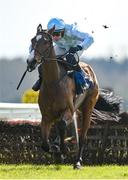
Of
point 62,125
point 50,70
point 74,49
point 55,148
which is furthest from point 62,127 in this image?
point 74,49

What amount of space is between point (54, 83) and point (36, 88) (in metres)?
0.51

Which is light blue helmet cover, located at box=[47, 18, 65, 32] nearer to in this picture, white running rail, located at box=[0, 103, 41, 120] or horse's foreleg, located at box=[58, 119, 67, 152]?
horse's foreleg, located at box=[58, 119, 67, 152]

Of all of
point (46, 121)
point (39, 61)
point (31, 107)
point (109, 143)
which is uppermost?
point (39, 61)

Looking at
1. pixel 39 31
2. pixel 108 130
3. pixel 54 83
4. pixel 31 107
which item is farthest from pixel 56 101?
pixel 31 107

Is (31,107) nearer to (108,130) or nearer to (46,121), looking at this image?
(108,130)

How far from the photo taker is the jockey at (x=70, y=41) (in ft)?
42.0

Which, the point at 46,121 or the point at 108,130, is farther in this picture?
the point at 108,130

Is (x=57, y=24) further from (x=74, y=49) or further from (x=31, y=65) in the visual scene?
(x=31, y=65)

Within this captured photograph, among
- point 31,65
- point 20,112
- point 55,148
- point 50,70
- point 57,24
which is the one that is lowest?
point 20,112

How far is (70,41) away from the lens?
43.3 feet

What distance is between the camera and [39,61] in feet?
38.5

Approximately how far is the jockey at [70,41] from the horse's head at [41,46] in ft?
2.06

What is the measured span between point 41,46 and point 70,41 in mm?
1383

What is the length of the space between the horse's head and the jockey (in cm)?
63
